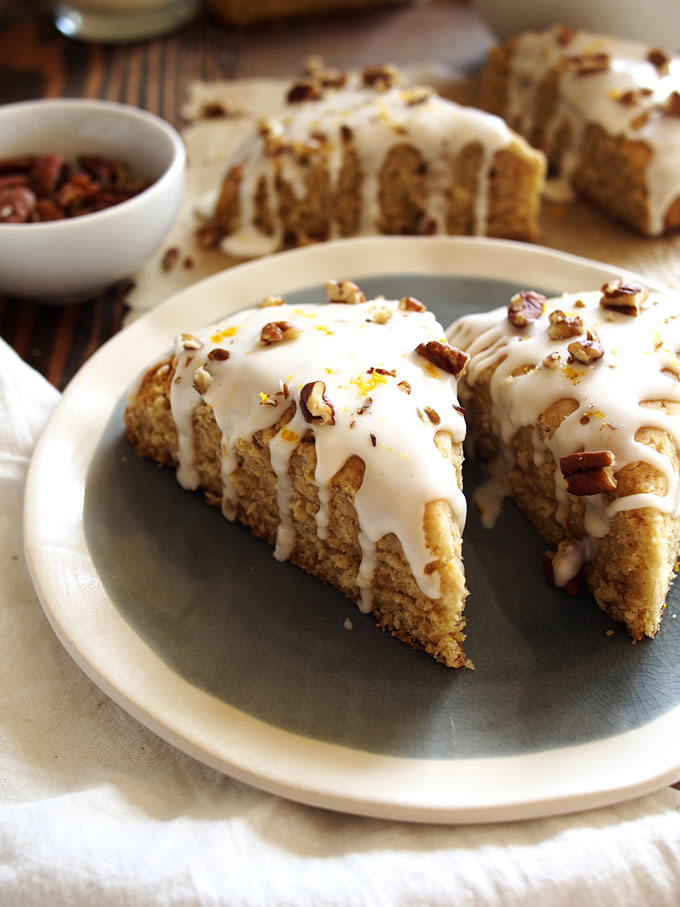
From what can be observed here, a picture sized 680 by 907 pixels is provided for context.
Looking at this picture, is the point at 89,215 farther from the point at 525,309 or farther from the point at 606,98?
the point at 606,98

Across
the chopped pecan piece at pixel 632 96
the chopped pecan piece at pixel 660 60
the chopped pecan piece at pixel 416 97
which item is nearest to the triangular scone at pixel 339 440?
the chopped pecan piece at pixel 416 97

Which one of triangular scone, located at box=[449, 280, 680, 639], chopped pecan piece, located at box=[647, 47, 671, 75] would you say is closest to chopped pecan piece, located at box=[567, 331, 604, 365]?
triangular scone, located at box=[449, 280, 680, 639]

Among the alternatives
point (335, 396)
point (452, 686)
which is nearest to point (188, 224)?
point (335, 396)

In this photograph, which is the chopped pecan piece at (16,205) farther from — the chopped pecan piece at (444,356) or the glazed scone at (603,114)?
the glazed scone at (603,114)

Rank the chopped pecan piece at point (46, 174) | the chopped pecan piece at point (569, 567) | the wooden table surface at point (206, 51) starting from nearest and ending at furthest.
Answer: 1. the chopped pecan piece at point (569, 567)
2. the chopped pecan piece at point (46, 174)
3. the wooden table surface at point (206, 51)

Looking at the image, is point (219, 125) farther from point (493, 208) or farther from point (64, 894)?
point (64, 894)

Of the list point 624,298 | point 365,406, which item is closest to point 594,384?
point 624,298
